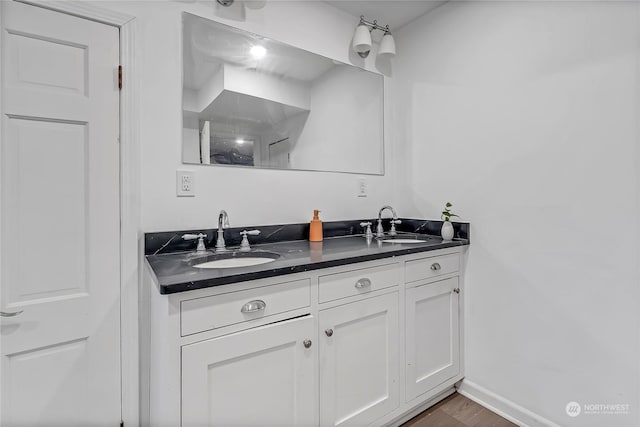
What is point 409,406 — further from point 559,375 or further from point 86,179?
point 86,179

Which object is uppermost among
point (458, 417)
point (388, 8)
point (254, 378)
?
point (388, 8)

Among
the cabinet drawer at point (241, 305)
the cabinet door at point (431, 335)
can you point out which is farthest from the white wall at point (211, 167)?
the cabinet door at point (431, 335)

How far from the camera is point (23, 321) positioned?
1.11 meters

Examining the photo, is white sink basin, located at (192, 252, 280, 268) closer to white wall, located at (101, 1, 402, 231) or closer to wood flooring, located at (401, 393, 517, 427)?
white wall, located at (101, 1, 402, 231)

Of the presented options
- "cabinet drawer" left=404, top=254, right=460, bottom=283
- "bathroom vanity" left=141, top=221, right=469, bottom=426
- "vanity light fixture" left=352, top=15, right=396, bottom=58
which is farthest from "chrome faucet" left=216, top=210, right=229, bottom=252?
"vanity light fixture" left=352, top=15, right=396, bottom=58

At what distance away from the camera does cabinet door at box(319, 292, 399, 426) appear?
123 cm

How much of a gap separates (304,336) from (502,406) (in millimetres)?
1269

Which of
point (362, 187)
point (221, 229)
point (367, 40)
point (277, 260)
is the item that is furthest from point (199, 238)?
point (367, 40)

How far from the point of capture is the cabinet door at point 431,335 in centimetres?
154

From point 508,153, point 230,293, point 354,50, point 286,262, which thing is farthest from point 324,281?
point 354,50

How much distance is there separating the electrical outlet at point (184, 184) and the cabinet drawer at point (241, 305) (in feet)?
2.15

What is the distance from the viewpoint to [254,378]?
1.04 m

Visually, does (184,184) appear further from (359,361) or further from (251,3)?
(359,361)

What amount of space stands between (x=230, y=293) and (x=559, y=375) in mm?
1585
